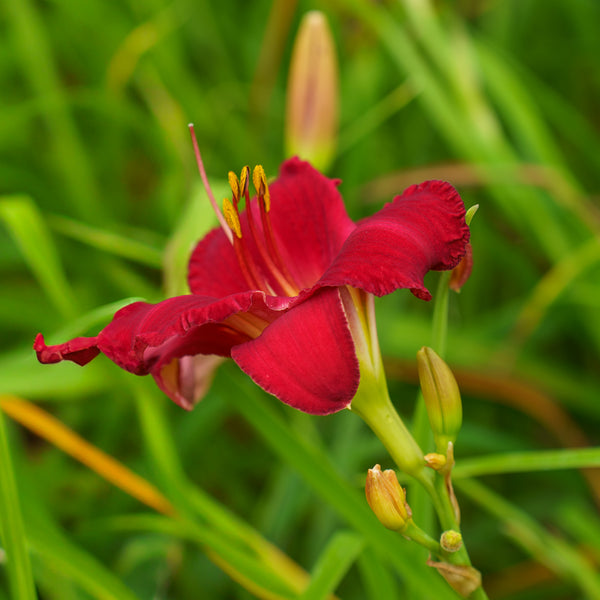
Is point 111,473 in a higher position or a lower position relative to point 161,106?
lower

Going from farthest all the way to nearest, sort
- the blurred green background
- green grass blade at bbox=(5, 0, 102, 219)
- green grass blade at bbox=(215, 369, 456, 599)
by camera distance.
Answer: green grass blade at bbox=(5, 0, 102, 219) → the blurred green background → green grass blade at bbox=(215, 369, 456, 599)

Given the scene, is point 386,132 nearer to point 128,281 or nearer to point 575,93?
point 575,93

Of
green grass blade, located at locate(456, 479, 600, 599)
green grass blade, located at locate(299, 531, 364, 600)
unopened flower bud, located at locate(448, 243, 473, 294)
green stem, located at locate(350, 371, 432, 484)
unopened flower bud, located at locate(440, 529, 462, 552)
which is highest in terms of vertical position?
unopened flower bud, located at locate(448, 243, 473, 294)

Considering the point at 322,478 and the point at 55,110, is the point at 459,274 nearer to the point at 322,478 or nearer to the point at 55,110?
the point at 322,478

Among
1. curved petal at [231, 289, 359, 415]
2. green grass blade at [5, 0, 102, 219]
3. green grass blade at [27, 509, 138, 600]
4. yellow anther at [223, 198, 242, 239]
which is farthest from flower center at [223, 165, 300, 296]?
green grass blade at [5, 0, 102, 219]

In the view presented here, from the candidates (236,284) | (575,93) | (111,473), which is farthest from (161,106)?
(575,93)

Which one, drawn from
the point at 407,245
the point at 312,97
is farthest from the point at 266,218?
the point at 312,97

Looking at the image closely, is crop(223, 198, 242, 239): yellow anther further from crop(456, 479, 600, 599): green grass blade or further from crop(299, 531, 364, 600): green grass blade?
crop(456, 479, 600, 599): green grass blade
